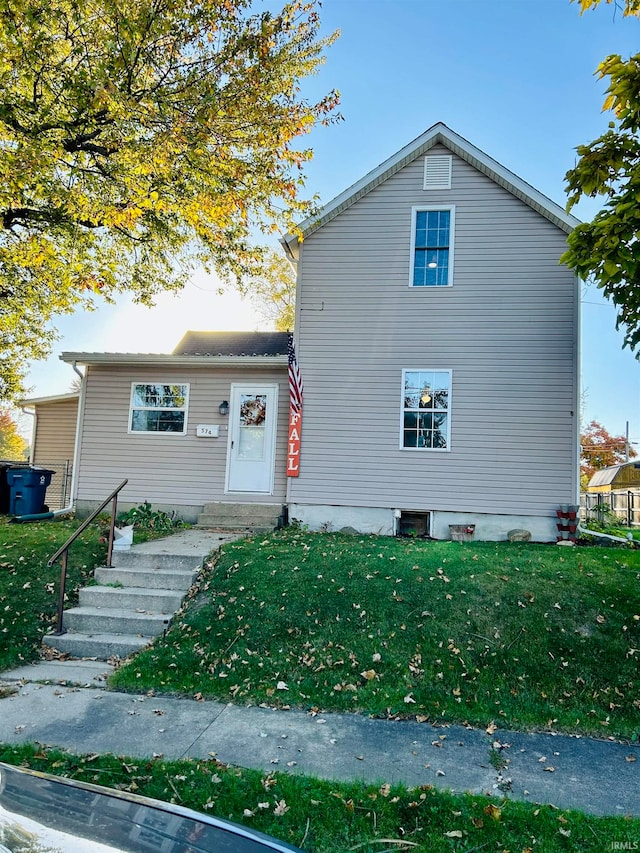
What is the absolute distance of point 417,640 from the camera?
5137mm

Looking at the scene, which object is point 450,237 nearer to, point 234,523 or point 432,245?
point 432,245

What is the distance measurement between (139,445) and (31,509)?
2.49 m

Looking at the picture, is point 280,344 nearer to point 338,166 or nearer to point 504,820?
point 338,166

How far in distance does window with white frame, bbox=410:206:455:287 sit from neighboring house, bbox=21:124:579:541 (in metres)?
0.03

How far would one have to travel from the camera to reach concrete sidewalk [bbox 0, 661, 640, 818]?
3.21m

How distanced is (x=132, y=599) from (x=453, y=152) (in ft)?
32.2

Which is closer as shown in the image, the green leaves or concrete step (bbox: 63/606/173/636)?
the green leaves

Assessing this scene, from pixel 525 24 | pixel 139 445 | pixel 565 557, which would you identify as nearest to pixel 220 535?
pixel 139 445

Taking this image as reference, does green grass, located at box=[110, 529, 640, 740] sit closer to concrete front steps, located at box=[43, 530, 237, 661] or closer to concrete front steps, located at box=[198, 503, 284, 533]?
concrete front steps, located at box=[43, 530, 237, 661]

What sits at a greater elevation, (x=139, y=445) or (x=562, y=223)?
(x=562, y=223)

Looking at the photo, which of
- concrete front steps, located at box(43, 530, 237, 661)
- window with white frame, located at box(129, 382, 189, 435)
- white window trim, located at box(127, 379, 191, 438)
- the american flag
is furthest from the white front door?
concrete front steps, located at box(43, 530, 237, 661)

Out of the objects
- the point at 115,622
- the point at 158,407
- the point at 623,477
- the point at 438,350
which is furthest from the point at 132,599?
the point at 623,477

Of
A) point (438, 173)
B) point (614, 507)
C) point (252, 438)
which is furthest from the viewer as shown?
point (614, 507)

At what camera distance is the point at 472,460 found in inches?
382
